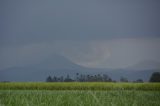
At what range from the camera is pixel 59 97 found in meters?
2.47

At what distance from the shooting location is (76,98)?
8.11ft

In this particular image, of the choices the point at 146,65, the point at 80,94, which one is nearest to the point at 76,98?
the point at 80,94

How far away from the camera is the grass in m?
2.38

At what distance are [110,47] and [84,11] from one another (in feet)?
1.32

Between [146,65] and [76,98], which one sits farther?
[146,65]

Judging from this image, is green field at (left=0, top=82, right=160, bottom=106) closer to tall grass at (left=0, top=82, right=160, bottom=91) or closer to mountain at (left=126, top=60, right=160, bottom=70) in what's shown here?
tall grass at (left=0, top=82, right=160, bottom=91)

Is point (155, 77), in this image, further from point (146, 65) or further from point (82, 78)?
point (82, 78)

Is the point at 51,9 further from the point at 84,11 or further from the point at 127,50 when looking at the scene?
the point at 127,50

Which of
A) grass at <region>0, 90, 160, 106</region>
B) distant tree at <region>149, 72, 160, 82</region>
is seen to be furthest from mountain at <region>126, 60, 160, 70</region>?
grass at <region>0, 90, 160, 106</region>

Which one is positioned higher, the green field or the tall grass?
the tall grass

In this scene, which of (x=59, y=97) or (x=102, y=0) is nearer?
(x=59, y=97)

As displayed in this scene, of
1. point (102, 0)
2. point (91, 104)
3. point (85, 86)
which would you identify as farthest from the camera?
point (102, 0)

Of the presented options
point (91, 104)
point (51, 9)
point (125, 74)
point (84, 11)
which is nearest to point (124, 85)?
point (125, 74)

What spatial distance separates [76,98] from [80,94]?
3.9 inches
